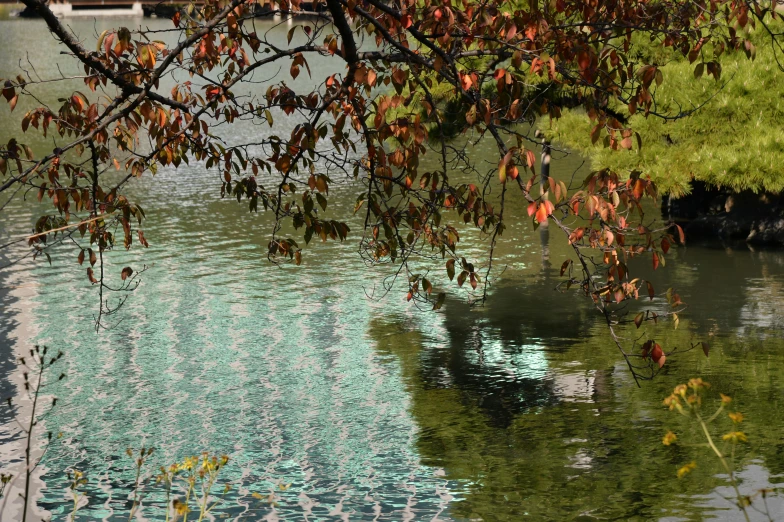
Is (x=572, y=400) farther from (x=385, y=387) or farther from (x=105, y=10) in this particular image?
(x=105, y=10)

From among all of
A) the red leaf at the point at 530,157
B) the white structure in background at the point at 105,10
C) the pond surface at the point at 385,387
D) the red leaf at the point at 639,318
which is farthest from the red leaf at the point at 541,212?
the white structure in background at the point at 105,10

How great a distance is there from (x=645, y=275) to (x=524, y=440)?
647 centimetres

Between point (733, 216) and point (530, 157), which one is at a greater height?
point (530, 157)

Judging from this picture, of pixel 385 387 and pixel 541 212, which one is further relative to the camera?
pixel 385 387

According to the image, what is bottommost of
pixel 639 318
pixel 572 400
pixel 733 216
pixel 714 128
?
pixel 572 400

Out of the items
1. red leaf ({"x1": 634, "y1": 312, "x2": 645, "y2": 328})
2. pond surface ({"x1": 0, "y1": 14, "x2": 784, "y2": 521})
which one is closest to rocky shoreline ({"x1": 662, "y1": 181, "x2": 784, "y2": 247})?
pond surface ({"x1": 0, "y1": 14, "x2": 784, "y2": 521})

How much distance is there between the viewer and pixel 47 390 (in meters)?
10.0

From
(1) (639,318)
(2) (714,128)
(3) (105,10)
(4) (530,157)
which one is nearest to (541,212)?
(4) (530,157)

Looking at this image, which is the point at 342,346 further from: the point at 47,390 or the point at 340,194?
the point at 340,194

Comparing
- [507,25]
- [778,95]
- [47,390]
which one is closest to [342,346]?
[47,390]

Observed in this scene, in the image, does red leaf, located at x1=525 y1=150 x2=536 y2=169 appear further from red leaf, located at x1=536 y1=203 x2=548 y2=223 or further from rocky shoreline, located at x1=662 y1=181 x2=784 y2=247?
rocky shoreline, located at x1=662 y1=181 x2=784 y2=247

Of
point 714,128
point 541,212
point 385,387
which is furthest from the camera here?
point 714,128

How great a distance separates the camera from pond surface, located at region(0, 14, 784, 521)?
7609 mm

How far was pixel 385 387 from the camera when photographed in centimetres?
998
